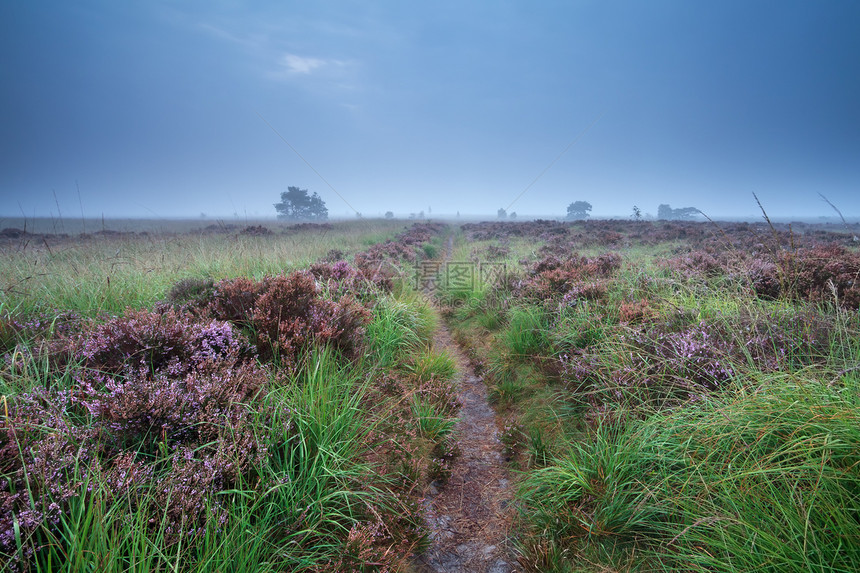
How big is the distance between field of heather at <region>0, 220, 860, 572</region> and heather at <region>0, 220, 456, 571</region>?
0.07 feet

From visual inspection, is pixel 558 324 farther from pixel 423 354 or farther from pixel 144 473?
pixel 144 473

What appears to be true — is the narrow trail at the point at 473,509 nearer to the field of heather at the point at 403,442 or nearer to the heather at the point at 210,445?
the field of heather at the point at 403,442

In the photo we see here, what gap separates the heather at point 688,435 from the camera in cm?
190

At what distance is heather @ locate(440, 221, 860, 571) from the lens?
1.90 metres

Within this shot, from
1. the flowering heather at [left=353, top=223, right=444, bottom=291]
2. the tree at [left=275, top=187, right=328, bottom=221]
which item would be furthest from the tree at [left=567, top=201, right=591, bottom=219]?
the flowering heather at [left=353, top=223, right=444, bottom=291]

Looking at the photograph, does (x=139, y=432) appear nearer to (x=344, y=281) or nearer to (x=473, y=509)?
(x=473, y=509)

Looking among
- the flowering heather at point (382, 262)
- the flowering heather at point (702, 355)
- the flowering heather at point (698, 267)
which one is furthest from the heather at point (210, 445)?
the flowering heather at point (698, 267)

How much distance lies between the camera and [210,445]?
7.48 ft

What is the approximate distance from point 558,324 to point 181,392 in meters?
4.79

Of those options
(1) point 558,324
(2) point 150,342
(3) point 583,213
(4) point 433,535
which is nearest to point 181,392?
(2) point 150,342

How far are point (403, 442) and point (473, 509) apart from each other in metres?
0.86

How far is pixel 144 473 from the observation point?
191 cm

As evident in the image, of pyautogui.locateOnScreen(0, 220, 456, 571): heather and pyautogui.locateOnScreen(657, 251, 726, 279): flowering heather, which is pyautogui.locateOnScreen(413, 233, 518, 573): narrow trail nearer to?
pyautogui.locateOnScreen(0, 220, 456, 571): heather

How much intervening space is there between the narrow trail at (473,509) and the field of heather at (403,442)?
0.02 meters
